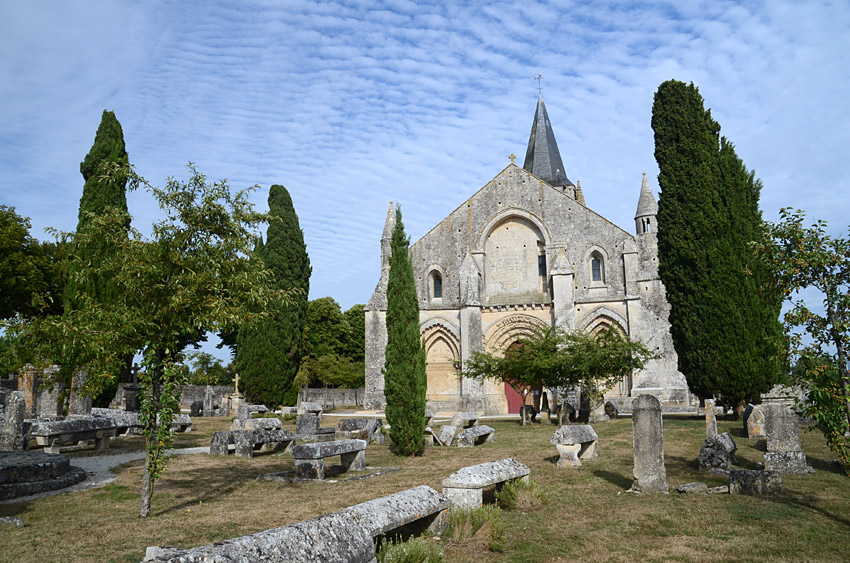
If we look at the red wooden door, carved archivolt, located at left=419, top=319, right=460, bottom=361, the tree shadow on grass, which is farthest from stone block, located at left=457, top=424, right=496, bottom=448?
the red wooden door

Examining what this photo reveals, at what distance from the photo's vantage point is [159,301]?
26.4 ft

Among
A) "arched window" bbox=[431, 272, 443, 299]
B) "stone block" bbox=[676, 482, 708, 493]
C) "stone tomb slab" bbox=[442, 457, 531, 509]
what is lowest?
"stone block" bbox=[676, 482, 708, 493]

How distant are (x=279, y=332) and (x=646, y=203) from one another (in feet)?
69.7

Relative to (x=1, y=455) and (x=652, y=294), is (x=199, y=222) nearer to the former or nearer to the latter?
(x=1, y=455)

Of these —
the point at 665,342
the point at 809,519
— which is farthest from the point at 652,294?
the point at 809,519

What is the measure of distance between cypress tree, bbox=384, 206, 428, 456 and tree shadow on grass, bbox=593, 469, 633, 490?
4.64 meters

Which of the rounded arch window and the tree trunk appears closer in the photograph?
the tree trunk

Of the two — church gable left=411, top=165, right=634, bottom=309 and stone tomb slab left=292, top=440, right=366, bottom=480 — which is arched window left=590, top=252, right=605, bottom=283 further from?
stone tomb slab left=292, top=440, right=366, bottom=480

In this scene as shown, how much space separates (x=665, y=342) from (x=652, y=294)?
247 centimetres

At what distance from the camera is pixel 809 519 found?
690 cm

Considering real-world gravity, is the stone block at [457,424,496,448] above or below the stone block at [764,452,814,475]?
below

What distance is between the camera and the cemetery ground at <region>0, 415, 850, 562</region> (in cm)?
584

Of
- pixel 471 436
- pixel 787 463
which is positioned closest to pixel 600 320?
→ pixel 471 436

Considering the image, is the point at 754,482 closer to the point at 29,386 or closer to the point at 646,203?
the point at 29,386
